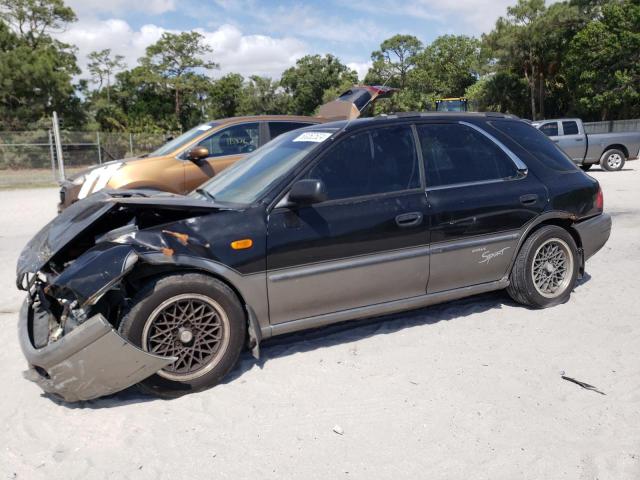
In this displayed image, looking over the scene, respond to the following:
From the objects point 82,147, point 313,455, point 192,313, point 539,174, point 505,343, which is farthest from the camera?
point 82,147

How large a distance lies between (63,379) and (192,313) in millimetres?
824

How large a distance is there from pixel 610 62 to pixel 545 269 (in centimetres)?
3459

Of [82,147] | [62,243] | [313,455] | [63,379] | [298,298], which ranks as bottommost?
Answer: [313,455]

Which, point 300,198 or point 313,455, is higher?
point 300,198

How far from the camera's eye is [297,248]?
3.79 m

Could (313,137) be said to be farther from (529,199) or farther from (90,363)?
(90,363)

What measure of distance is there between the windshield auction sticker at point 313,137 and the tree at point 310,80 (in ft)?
185

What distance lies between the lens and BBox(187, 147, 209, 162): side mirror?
7645 mm

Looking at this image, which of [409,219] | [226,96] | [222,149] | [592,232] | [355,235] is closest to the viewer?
[355,235]

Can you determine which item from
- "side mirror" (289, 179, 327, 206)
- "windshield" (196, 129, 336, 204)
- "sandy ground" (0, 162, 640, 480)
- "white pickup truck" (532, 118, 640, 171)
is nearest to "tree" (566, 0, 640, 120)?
"white pickup truck" (532, 118, 640, 171)

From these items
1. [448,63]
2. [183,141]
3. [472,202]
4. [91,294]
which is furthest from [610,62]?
[91,294]

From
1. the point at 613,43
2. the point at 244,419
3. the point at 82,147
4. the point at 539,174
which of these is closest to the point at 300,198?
the point at 244,419

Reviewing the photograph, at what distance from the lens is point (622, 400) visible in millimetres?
3373

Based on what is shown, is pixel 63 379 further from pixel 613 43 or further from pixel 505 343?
pixel 613 43
